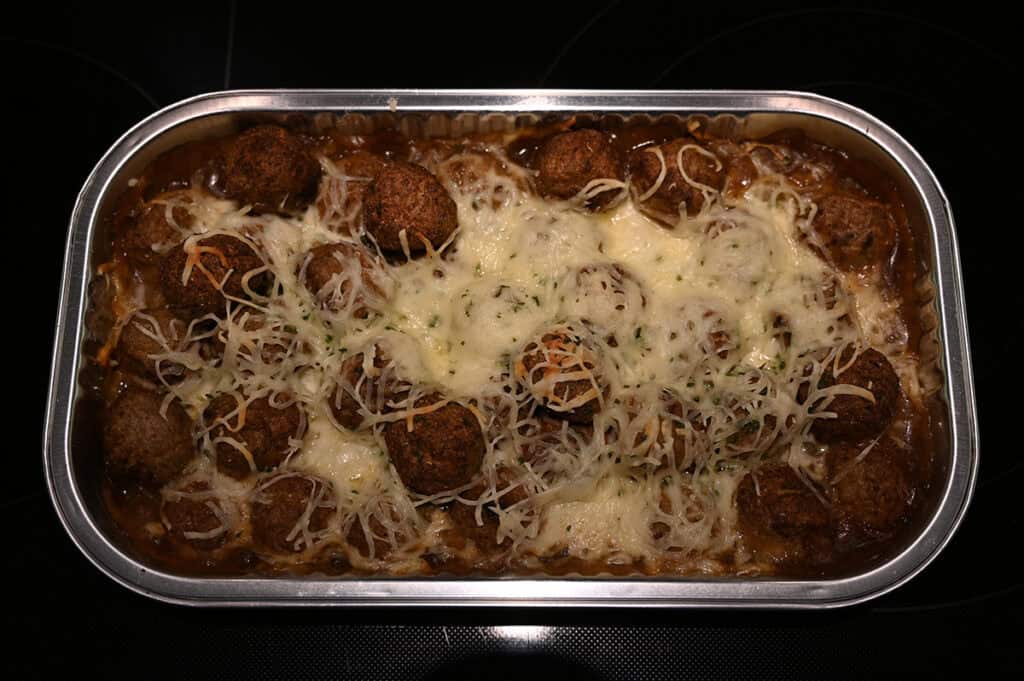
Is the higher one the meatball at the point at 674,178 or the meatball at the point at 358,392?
the meatball at the point at 674,178

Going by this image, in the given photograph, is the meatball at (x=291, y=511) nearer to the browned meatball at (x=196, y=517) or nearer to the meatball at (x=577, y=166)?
the browned meatball at (x=196, y=517)

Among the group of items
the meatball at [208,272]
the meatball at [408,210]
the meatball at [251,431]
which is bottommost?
the meatball at [251,431]

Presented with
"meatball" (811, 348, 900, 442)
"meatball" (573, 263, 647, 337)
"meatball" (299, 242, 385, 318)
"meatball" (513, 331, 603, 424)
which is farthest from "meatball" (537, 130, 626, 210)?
"meatball" (811, 348, 900, 442)

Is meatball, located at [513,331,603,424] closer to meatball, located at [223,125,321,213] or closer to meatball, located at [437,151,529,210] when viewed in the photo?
meatball, located at [437,151,529,210]

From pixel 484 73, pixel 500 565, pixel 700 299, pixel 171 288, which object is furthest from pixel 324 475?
pixel 484 73

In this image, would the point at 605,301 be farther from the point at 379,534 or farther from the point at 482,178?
the point at 379,534

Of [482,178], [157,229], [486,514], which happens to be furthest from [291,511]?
[482,178]

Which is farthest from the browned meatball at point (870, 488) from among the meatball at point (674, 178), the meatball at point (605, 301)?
the meatball at point (674, 178)

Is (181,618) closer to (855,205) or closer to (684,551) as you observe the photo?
(684,551)

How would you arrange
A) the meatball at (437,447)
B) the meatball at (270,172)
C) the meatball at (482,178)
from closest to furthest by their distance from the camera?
the meatball at (437,447) < the meatball at (270,172) < the meatball at (482,178)
